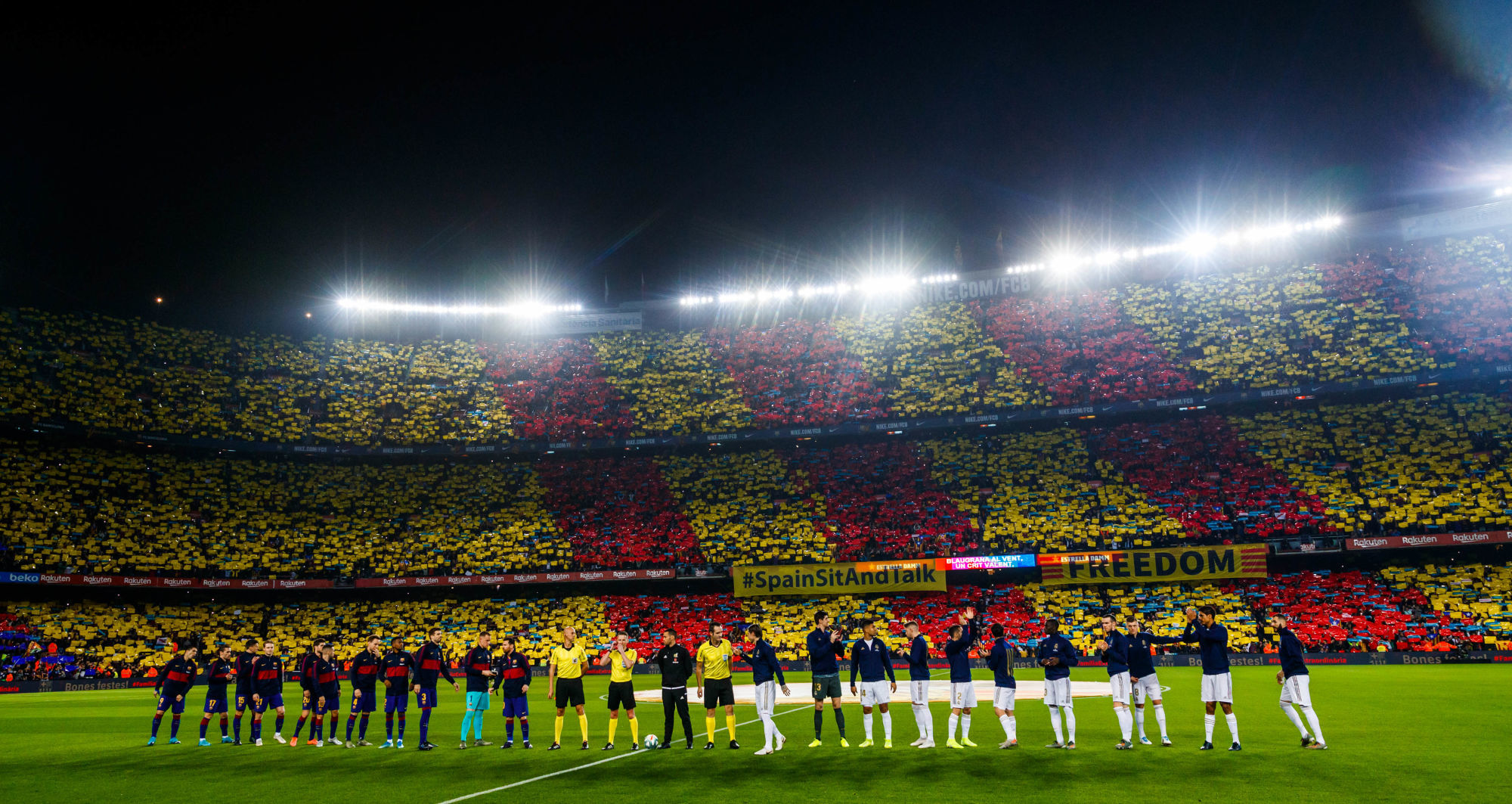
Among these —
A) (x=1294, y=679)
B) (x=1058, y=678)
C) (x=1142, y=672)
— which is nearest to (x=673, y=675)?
(x=1058, y=678)

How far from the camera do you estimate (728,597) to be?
44.7m

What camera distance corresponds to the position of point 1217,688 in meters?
13.8

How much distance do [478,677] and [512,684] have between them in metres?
0.67

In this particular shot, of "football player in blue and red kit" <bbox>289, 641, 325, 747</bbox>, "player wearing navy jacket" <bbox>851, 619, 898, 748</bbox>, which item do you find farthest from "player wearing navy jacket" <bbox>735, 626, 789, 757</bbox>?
"football player in blue and red kit" <bbox>289, 641, 325, 747</bbox>

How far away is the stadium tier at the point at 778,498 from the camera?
128 ft

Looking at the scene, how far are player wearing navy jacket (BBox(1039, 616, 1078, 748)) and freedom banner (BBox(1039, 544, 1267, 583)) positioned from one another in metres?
25.6

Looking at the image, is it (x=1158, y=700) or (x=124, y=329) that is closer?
(x=1158, y=700)

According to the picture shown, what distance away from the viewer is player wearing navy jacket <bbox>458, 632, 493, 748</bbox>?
1634 cm

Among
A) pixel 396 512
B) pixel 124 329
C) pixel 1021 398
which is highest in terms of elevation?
pixel 124 329

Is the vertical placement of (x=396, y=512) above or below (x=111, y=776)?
above

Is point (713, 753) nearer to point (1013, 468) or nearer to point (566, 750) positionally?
point (566, 750)

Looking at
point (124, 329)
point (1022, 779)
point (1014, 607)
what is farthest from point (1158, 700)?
point (124, 329)

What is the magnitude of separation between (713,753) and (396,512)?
3910cm

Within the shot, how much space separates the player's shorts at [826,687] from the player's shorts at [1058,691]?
350cm
